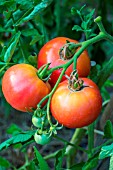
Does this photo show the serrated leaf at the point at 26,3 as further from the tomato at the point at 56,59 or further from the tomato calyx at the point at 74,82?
the tomato calyx at the point at 74,82

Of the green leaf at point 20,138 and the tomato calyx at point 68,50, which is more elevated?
the tomato calyx at point 68,50

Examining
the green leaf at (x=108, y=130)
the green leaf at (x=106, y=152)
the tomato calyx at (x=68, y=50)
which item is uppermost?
the tomato calyx at (x=68, y=50)

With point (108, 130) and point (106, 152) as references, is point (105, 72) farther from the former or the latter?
point (106, 152)

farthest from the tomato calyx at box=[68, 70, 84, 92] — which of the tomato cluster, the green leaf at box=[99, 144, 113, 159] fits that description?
the green leaf at box=[99, 144, 113, 159]

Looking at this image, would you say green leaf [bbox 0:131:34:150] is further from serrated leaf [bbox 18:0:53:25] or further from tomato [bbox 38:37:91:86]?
serrated leaf [bbox 18:0:53:25]

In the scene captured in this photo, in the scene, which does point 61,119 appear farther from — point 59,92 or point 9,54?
point 9,54

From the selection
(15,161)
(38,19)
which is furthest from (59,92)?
(15,161)

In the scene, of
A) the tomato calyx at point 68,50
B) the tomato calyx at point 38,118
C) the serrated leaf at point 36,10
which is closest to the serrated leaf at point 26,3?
the serrated leaf at point 36,10
